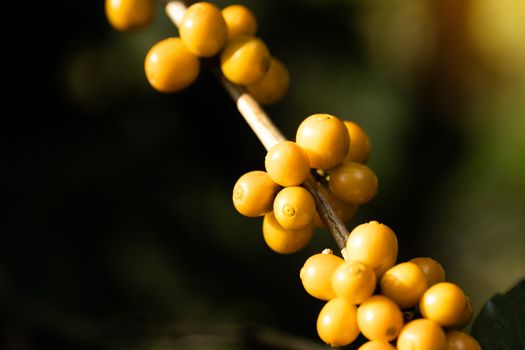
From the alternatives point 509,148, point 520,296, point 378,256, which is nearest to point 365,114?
point 509,148

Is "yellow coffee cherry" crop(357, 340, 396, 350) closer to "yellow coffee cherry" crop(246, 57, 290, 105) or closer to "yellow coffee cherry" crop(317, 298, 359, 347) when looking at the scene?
"yellow coffee cherry" crop(317, 298, 359, 347)

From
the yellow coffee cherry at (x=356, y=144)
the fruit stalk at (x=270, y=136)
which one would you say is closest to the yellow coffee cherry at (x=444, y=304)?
the fruit stalk at (x=270, y=136)

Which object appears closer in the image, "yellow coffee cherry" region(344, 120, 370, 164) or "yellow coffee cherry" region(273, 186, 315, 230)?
"yellow coffee cherry" region(273, 186, 315, 230)

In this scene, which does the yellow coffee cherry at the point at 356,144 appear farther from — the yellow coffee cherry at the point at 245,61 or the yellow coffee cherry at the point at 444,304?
the yellow coffee cherry at the point at 444,304

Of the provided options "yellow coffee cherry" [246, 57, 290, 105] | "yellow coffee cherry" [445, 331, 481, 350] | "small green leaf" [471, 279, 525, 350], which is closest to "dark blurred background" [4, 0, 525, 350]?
"yellow coffee cherry" [246, 57, 290, 105]

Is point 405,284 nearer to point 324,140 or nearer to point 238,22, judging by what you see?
point 324,140

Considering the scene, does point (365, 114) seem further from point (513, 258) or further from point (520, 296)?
point (520, 296)
